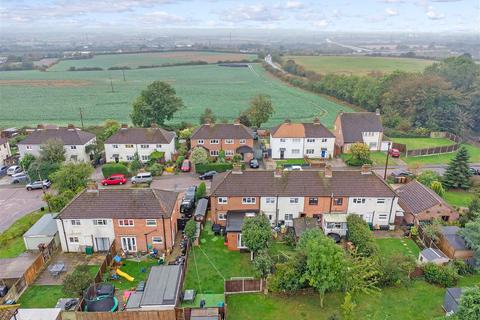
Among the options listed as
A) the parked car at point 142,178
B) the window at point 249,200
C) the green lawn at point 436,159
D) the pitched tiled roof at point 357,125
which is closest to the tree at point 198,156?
the parked car at point 142,178

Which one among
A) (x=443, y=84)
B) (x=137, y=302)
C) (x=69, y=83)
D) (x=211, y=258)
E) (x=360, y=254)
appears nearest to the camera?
(x=137, y=302)

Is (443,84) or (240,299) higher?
(443,84)

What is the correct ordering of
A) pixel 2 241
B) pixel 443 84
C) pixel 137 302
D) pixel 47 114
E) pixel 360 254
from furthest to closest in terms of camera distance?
pixel 47 114
pixel 443 84
pixel 2 241
pixel 360 254
pixel 137 302

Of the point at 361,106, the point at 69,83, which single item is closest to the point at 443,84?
the point at 361,106

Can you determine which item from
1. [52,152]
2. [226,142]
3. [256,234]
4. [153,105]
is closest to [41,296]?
[256,234]

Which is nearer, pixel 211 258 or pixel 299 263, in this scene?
pixel 299 263

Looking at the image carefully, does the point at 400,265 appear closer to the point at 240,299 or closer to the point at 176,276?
the point at 240,299
